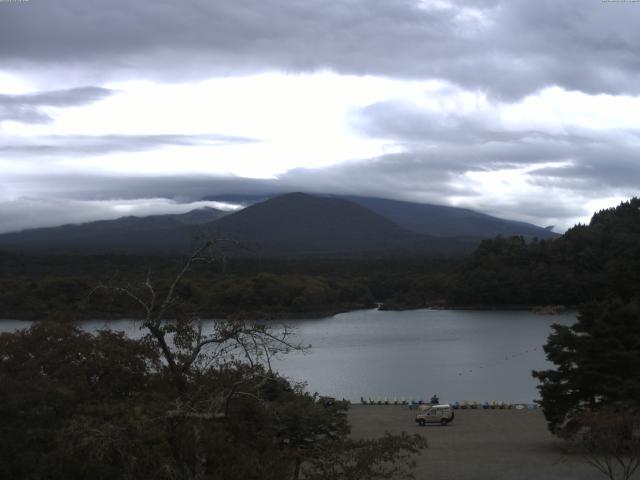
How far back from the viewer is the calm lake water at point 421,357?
93.8ft

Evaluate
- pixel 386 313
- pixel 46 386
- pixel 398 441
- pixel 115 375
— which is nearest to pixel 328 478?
pixel 398 441

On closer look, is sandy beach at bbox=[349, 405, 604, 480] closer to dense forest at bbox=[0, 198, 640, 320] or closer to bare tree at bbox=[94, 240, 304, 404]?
bare tree at bbox=[94, 240, 304, 404]

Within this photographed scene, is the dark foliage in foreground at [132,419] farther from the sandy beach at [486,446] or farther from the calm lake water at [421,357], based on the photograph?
the calm lake water at [421,357]

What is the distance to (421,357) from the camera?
3728 cm

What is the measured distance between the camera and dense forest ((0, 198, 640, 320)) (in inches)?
2114

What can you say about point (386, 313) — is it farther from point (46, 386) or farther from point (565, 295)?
point (46, 386)

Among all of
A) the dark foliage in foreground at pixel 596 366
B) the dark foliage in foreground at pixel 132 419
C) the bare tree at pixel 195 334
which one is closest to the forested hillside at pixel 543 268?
the dark foliage in foreground at pixel 596 366

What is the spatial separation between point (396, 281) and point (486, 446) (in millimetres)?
58745

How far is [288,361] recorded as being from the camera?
36.7 metres

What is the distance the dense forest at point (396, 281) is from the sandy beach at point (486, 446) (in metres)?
31.8

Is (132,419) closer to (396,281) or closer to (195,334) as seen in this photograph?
(195,334)

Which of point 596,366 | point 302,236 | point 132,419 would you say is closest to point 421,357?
point 596,366

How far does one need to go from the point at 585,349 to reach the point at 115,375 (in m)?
10.5

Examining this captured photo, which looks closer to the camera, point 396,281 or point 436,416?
point 436,416
